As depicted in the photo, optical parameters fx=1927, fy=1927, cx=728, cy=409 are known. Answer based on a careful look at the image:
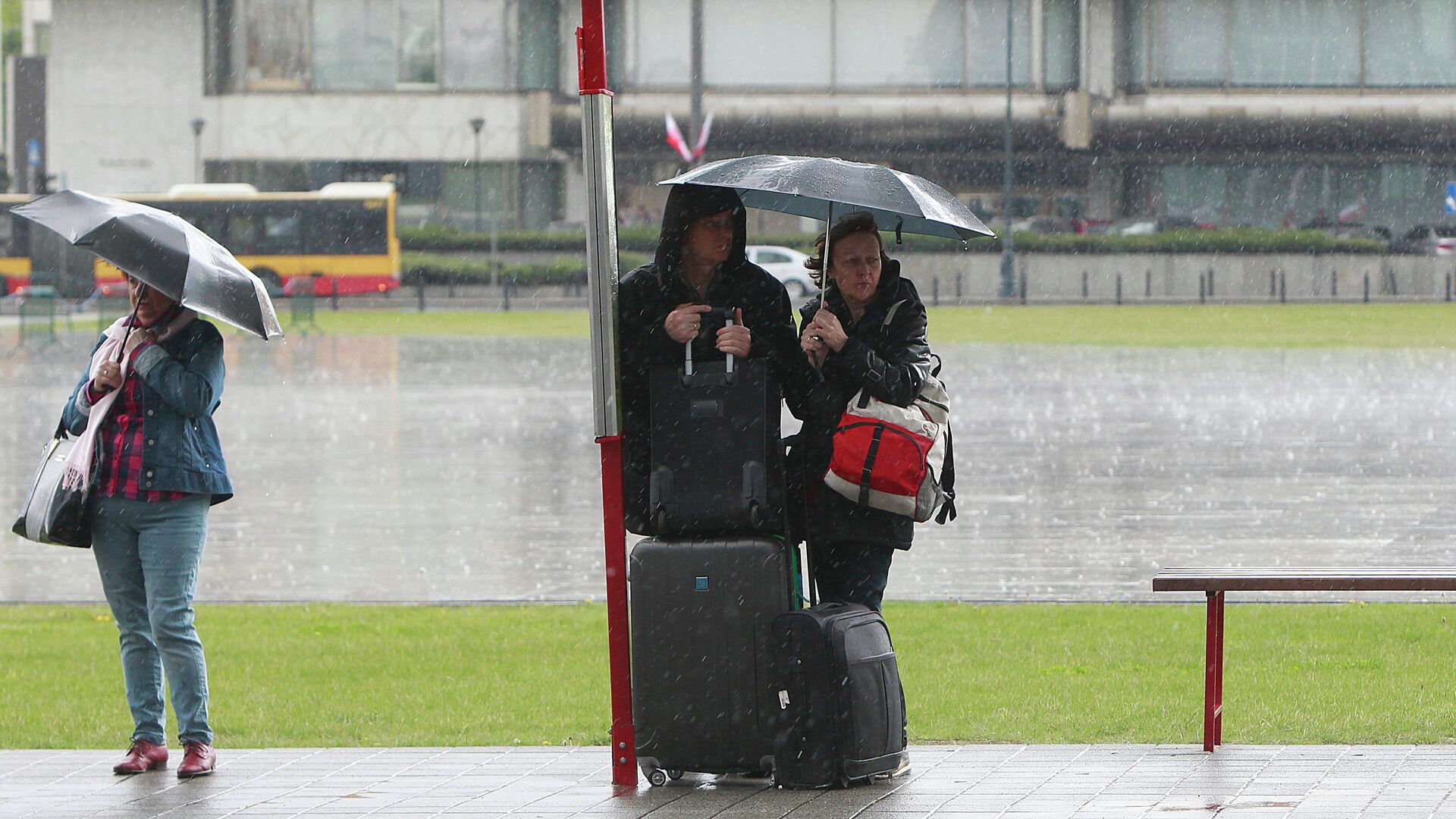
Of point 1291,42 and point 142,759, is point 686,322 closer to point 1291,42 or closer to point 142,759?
point 142,759

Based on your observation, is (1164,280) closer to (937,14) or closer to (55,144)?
(937,14)

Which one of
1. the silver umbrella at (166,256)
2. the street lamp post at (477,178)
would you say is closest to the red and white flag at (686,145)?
the street lamp post at (477,178)

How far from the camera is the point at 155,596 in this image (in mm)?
5656

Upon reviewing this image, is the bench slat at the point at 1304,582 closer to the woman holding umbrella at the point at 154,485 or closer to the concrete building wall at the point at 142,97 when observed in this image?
the woman holding umbrella at the point at 154,485

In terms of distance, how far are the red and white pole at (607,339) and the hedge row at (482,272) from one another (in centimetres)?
4465

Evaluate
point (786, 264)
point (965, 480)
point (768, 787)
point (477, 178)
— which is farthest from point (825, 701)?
point (477, 178)

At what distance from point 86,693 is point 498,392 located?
14.3m

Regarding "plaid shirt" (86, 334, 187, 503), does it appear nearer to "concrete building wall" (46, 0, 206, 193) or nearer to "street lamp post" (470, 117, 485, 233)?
"street lamp post" (470, 117, 485, 233)

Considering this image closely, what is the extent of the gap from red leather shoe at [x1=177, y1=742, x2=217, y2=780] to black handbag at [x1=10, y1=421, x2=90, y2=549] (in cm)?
68

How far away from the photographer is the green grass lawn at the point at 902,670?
21.5ft

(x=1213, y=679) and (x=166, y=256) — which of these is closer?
(x=166, y=256)

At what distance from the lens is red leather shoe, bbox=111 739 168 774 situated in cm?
571

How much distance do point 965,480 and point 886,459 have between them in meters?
8.79

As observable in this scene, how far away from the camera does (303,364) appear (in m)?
26.8
